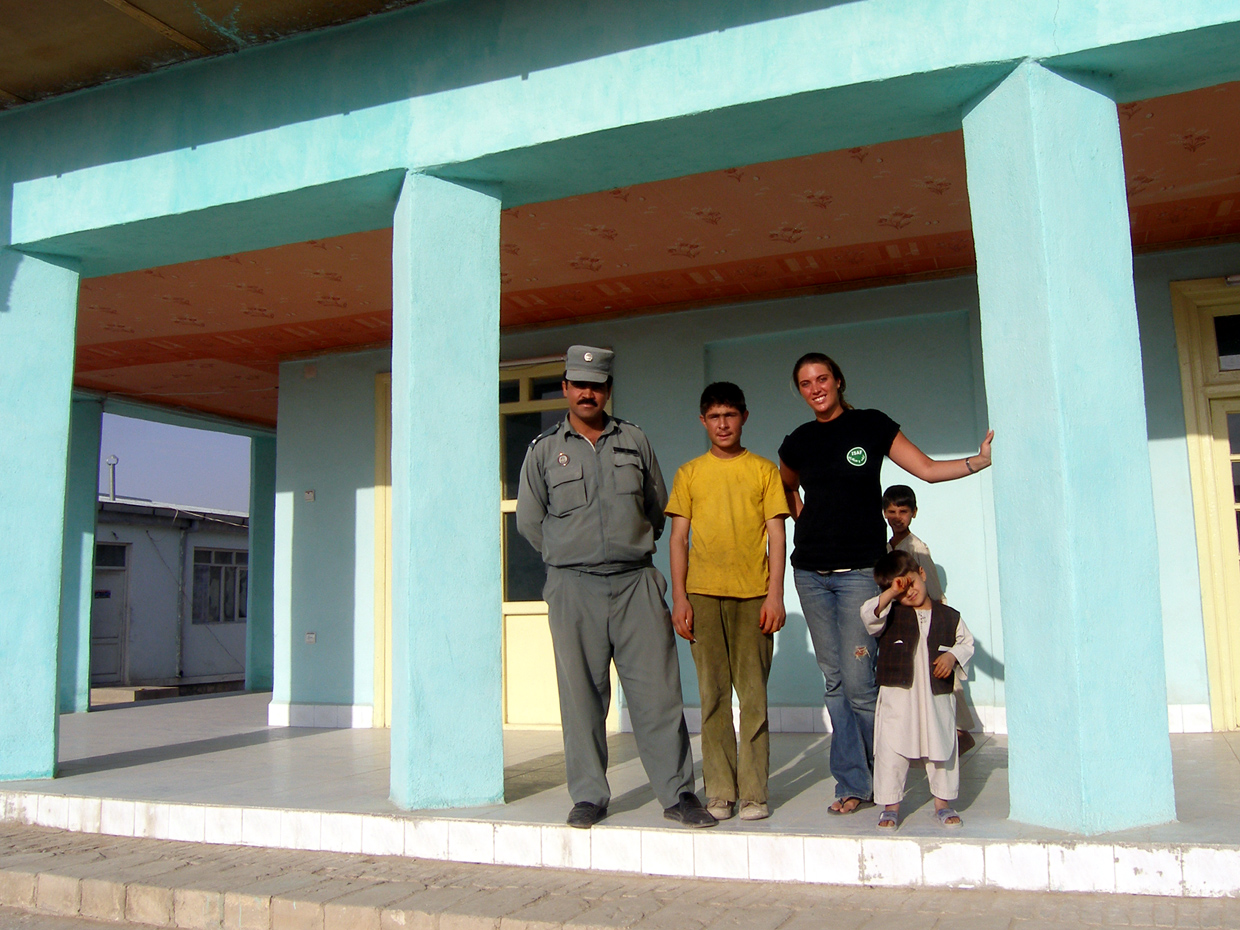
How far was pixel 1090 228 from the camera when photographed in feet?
12.5

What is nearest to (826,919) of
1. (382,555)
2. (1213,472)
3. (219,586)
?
(1213,472)

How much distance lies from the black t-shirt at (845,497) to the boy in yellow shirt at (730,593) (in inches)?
5.7

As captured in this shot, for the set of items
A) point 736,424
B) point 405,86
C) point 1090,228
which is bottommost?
point 736,424

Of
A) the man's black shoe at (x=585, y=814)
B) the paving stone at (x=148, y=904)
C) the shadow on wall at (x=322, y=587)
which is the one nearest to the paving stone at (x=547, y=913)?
the man's black shoe at (x=585, y=814)

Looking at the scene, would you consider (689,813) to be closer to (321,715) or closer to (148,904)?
(148,904)

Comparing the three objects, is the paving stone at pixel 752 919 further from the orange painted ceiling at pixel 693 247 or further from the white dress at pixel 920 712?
the orange painted ceiling at pixel 693 247

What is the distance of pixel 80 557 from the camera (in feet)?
34.2

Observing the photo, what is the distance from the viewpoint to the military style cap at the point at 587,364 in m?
4.12

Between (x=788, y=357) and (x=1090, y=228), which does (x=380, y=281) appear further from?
(x=1090, y=228)

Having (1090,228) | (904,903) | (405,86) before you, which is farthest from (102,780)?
(1090,228)

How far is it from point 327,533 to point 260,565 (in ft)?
14.9

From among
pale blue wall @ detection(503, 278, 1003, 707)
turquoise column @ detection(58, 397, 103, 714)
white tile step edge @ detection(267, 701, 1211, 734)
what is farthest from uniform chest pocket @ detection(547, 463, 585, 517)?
turquoise column @ detection(58, 397, 103, 714)

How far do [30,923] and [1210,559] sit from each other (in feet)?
21.7

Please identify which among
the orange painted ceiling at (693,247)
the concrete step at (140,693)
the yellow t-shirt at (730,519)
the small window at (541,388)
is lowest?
the concrete step at (140,693)
